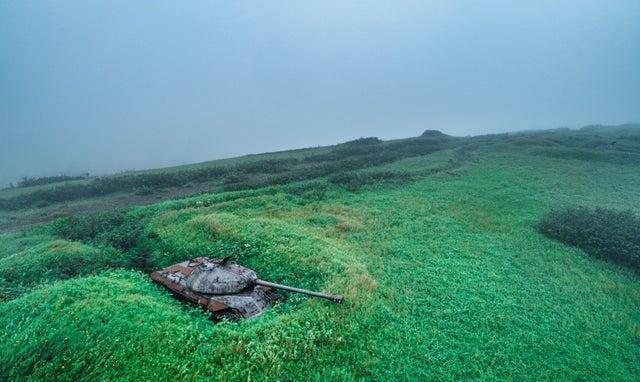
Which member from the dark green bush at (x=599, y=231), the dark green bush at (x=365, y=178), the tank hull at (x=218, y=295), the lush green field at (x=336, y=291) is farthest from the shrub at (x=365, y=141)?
the tank hull at (x=218, y=295)

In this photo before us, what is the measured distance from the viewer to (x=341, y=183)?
96.4 feet

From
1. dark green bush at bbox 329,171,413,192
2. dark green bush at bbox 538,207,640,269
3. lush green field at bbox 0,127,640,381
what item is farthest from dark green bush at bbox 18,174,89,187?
dark green bush at bbox 538,207,640,269

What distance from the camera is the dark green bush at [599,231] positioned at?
640 inches

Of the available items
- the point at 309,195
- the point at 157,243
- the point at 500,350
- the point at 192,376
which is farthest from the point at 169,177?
the point at 500,350

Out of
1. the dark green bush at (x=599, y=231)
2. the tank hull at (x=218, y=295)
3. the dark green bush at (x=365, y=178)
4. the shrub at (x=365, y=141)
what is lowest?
the dark green bush at (x=599, y=231)

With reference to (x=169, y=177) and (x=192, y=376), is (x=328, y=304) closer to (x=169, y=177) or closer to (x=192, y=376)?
(x=192, y=376)

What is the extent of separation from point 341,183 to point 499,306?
18.5 meters

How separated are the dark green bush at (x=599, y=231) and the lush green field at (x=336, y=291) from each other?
78cm

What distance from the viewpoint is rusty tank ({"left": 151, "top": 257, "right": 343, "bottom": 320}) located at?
10.4 m

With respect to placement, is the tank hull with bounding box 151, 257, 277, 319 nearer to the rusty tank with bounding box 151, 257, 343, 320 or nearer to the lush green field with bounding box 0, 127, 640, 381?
the rusty tank with bounding box 151, 257, 343, 320

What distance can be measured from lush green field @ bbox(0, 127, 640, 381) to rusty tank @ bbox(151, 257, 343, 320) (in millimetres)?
428

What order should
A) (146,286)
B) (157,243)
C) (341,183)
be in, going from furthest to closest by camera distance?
(341,183), (157,243), (146,286)

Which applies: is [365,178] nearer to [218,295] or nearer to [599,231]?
[599,231]

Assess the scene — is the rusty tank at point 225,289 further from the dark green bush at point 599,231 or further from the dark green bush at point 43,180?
the dark green bush at point 43,180
